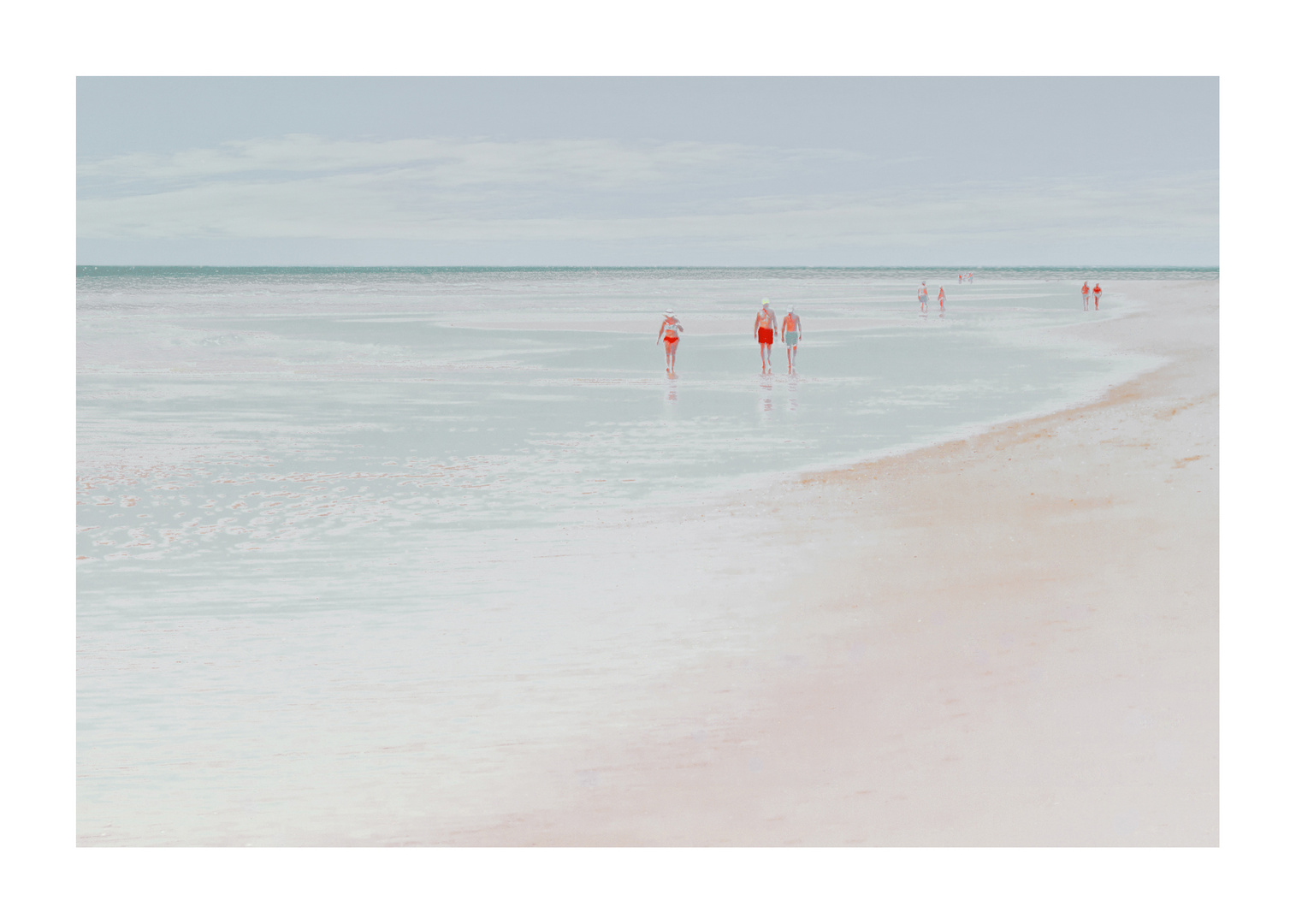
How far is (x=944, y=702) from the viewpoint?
6.94 metres

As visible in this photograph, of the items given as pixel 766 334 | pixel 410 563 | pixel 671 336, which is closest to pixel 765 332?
pixel 766 334

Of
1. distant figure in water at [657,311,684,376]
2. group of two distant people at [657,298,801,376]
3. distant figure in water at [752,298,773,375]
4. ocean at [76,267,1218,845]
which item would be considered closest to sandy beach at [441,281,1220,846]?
ocean at [76,267,1218,845]

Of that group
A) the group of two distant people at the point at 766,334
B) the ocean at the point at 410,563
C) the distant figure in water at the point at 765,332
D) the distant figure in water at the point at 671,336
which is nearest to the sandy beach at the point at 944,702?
the ocean at the point at 410,563

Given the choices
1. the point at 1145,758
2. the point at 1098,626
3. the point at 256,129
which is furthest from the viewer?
the point at 256,129

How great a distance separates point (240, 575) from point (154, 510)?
292cm

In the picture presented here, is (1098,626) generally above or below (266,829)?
above

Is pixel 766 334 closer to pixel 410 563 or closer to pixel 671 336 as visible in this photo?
pixel 671 336

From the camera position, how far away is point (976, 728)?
21.6 ft

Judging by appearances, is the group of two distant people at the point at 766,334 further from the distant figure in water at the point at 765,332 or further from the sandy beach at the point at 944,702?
the sandy beach at the point at 944,702

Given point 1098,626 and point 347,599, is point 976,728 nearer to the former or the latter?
point 1098,626

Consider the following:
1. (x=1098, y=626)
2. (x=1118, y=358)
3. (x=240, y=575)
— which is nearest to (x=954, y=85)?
(x=1098, y=626)

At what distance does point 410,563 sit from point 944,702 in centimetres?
483

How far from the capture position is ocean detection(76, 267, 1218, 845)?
6.44 meters

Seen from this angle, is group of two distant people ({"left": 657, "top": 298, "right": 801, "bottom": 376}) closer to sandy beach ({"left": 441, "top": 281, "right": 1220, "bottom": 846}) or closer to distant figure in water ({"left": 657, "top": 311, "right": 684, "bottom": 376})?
distant figure in water ({"left": 657, "top": 311, "right": 684, "bottom": 376})
